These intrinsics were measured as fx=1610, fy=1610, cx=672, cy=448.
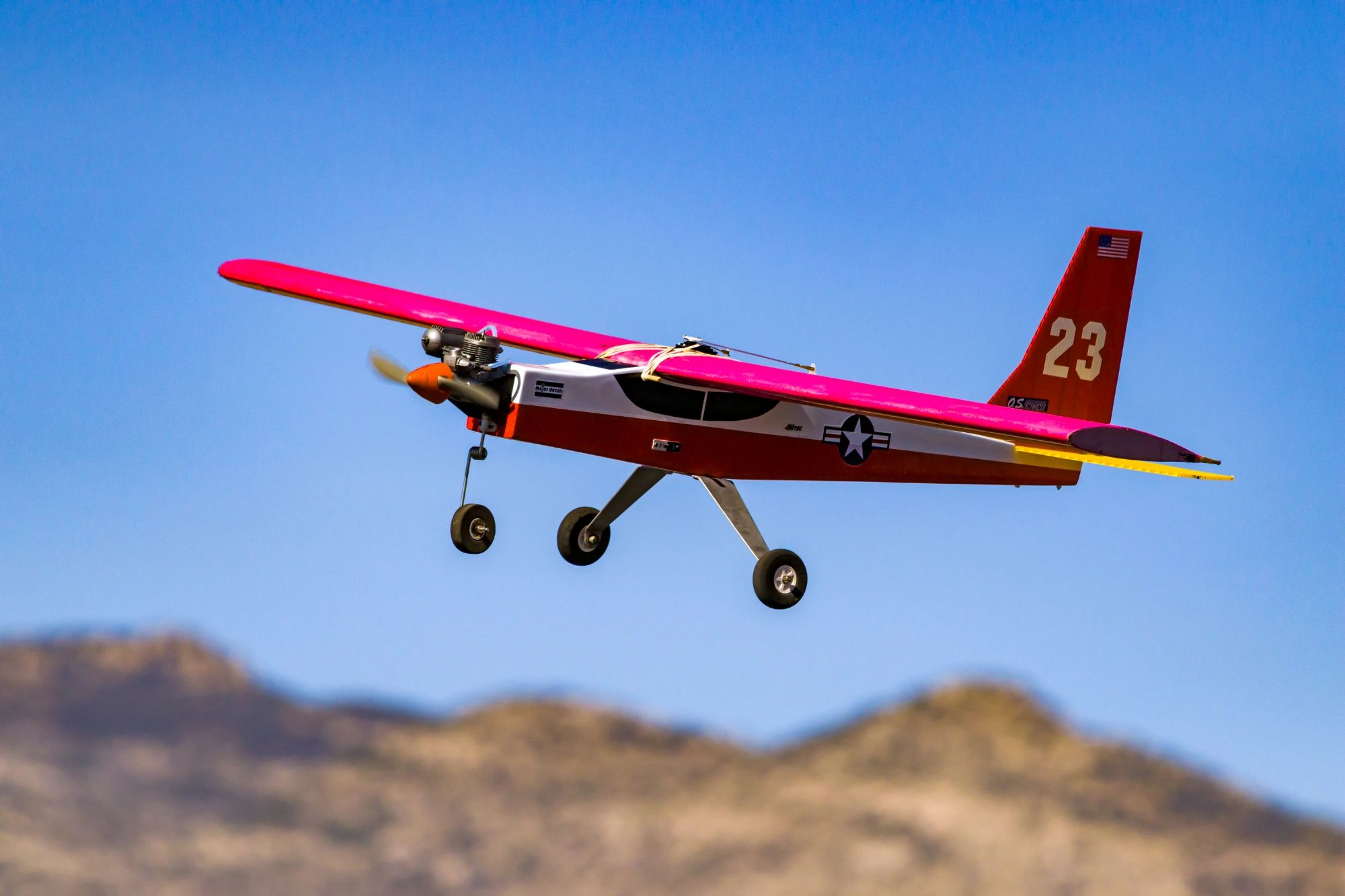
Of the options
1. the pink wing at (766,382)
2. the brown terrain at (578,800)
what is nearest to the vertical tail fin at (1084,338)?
the pink wing at (766,382)

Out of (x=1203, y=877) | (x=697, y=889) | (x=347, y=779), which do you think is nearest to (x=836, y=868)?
(x=697, y=889)

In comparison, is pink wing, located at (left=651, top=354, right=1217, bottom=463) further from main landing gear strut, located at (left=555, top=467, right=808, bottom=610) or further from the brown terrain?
the brown terrain

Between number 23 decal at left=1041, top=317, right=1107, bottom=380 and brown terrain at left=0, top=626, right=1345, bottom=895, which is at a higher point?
number 23 decal at left=1041, top=317, right=1107, bottom=380

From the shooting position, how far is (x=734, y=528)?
2192 cm

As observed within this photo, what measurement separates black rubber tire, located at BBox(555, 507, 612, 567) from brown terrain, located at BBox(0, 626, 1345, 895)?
59.0 feet

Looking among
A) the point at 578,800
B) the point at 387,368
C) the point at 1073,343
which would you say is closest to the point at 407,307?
the point at 387,368

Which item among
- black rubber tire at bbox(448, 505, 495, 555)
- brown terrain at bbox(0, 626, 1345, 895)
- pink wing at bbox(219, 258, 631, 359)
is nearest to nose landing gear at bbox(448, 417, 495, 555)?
black rubber tire at bbox(448, 505, 495, 555)

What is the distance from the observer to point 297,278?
24.5m

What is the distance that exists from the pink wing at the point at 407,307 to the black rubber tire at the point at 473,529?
3.71 m

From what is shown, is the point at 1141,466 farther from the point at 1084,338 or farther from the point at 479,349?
the point at 479,349

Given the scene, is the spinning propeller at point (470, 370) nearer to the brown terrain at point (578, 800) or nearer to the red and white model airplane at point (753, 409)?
the red and white model airplane at point (753, 409)

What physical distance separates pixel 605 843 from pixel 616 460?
40.0 metres

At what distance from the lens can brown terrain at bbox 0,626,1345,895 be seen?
1871 inches

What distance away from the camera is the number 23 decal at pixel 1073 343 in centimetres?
2408
